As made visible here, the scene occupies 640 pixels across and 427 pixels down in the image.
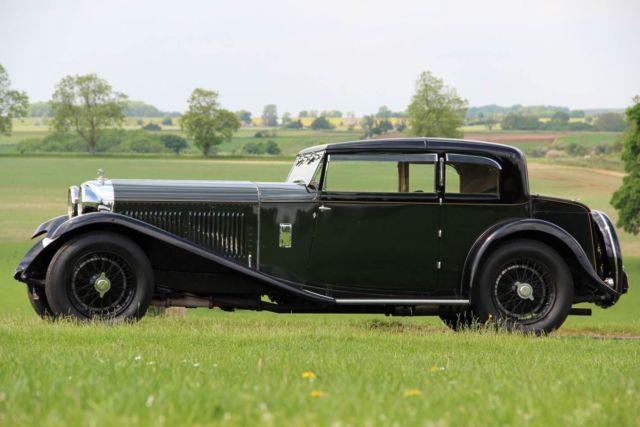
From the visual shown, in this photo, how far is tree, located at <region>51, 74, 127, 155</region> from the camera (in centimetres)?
9650

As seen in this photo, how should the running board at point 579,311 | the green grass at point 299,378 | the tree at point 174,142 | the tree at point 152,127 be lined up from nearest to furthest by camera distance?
the green grass at point 299,378, the running board at point 579,311, the tree at point 174,142, the tree at point 152,127

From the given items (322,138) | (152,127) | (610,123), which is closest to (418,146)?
(322,138)

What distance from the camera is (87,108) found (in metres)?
98.1

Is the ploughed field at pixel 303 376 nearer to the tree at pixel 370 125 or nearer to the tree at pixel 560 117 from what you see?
the tree at pixel 370 125

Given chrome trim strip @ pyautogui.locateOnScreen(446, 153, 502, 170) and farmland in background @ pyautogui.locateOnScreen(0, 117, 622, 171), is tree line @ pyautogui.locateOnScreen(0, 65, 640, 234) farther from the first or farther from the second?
chrome trim strip @ pyautogui.locateOnScreen(446, 153, 502, 170)

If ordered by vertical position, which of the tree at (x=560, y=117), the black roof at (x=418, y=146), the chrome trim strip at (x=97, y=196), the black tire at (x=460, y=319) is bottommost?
the black tire at (x=460, y=319)

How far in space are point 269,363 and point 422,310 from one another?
4.60 m

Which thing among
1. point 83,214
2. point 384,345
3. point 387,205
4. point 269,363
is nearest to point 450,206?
point 387,205

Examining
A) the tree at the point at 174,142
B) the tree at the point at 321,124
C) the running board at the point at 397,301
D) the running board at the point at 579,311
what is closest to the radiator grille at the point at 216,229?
the running board at the point at 397,301

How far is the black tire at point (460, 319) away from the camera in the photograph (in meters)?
10.8

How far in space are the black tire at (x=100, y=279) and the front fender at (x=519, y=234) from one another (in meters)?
3.27

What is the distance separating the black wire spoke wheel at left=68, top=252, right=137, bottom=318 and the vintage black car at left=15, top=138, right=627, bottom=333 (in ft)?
0.93

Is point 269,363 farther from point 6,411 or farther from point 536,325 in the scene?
point 536,325

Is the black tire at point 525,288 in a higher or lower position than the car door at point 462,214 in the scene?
lower
